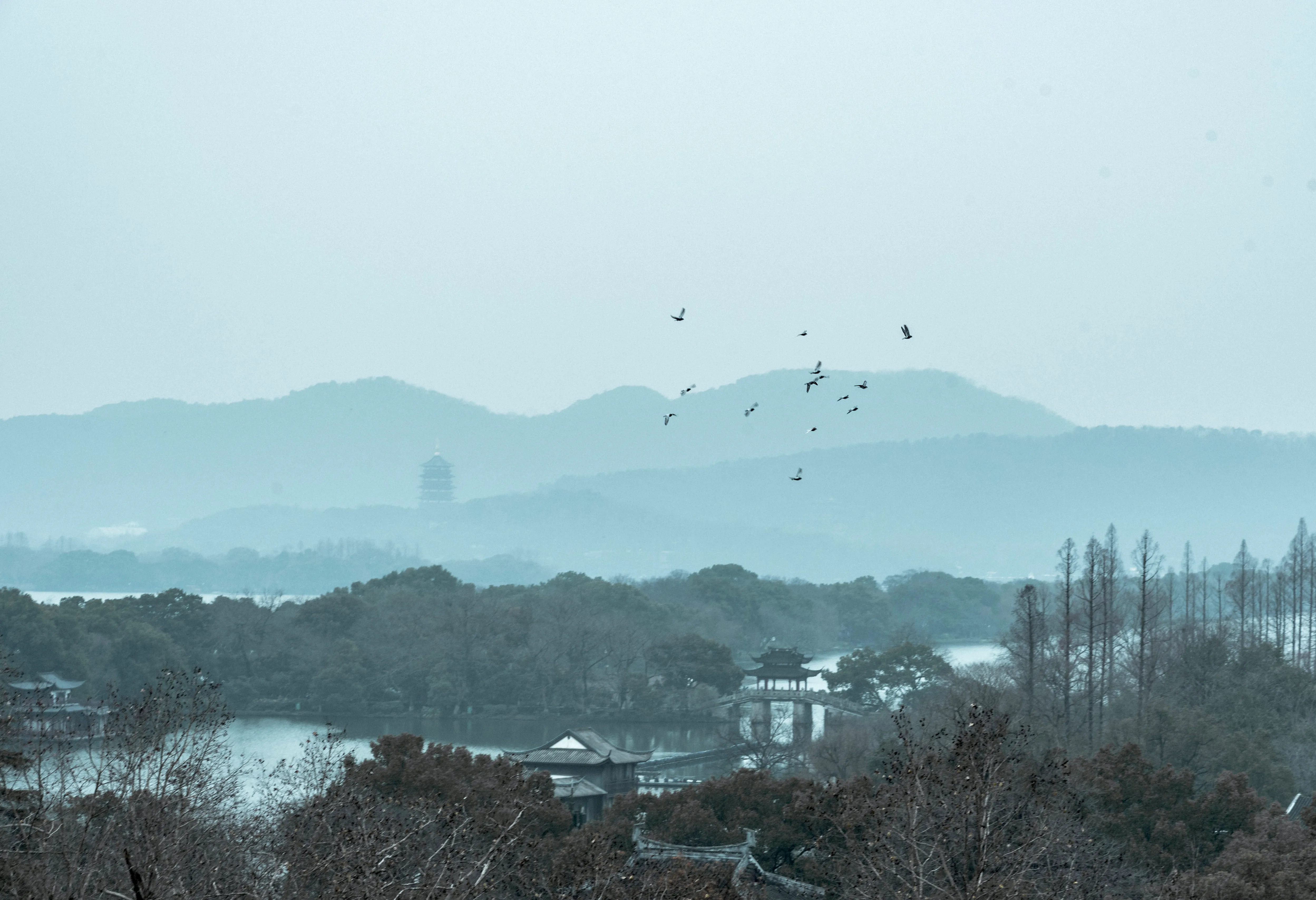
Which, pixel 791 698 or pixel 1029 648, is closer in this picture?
pixel 1029 648

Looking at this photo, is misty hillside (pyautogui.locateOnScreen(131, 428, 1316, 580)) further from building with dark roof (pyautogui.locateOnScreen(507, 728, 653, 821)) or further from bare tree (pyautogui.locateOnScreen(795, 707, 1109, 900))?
bare tree (pyautogui.locateOnScreen(795, 707, 1109, 900))

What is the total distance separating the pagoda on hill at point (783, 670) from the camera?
135 feet

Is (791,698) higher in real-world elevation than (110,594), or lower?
higher

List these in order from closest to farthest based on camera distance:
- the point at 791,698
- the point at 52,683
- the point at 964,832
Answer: the point at 964,832 < the point at 52,683 < the point at 791,698

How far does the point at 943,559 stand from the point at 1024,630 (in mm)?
144254

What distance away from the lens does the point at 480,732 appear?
121 ft

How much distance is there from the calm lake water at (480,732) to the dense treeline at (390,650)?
99 cm

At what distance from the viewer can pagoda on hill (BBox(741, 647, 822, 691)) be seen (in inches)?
1619

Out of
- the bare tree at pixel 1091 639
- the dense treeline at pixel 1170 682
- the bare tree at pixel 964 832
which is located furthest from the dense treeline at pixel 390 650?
the bare tree at pixel 964 832

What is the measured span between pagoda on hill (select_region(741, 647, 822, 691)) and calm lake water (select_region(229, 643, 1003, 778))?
1.55m

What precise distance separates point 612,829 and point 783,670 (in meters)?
27.8

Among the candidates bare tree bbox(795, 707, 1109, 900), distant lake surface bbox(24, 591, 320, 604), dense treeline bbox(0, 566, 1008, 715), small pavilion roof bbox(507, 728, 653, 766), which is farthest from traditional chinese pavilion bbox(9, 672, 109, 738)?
distant lake surface bbox(24, 591, 320, 604)

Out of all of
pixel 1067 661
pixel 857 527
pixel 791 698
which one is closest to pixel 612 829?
pixel 1067 661

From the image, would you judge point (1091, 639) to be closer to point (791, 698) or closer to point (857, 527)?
point (791, 698)
